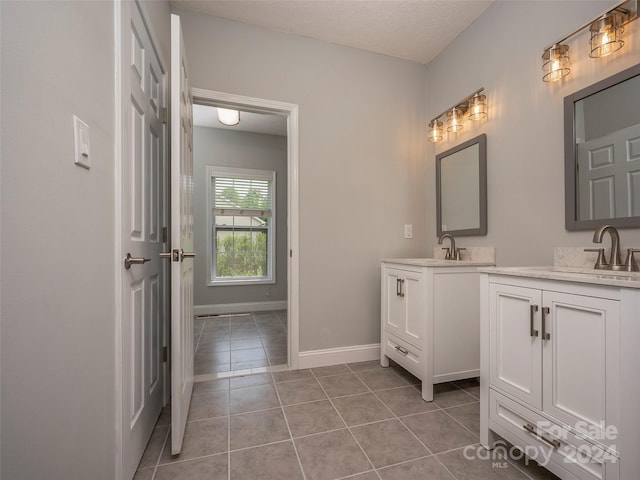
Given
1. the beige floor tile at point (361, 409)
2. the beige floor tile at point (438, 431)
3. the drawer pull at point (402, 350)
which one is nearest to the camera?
the beige floor tile at point (438, 431)

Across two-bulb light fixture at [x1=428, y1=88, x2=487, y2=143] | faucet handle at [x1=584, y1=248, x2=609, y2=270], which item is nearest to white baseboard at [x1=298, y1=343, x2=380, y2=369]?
faucet handle at [x1=584, y1=248, x2=609, y2=270]

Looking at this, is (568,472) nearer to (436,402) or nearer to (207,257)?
(436,402)

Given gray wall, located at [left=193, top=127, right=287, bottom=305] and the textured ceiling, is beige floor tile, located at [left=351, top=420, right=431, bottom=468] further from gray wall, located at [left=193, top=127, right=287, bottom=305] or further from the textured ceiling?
gray wall, located at [left=193, top=127, right=287, bottom=305]

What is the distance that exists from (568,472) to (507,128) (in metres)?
1.83

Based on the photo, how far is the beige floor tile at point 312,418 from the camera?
158 cm

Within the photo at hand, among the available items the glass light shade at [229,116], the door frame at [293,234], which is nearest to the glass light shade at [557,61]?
the door frame at [293,234]

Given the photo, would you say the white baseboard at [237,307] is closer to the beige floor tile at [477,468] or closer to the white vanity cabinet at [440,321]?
the white vanity cabinet at [440,321]

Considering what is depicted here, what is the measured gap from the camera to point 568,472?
3.55 ft

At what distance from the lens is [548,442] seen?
1139 millimetres

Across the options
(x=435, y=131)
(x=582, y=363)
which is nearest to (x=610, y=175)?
(x=582, y=363)

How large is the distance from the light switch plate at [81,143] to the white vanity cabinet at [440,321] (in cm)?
171

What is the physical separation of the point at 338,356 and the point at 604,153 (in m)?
2.09

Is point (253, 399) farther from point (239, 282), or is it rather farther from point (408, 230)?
point (239, 282)

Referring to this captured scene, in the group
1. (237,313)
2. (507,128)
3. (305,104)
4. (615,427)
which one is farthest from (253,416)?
(237,313)
